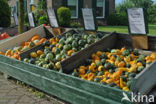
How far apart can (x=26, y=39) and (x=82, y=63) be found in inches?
83.8

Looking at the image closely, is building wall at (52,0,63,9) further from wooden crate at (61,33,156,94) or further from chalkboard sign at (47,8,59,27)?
wooden crate at (61,33,156,94)

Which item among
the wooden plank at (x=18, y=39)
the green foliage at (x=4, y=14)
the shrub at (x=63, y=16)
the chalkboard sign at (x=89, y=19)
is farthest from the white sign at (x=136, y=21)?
the shrub at (x=63, y=16)

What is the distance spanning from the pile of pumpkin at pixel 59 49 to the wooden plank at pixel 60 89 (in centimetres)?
23

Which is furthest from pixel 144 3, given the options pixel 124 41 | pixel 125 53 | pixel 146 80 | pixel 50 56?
pixel 146 80

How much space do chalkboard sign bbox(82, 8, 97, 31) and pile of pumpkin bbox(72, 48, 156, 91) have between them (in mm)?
755

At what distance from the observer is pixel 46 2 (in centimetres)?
1584

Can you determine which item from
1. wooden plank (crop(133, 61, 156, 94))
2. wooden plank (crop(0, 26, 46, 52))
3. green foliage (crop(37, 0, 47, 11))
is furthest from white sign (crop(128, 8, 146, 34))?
green foliage (crop(37, 0, 47, 11))

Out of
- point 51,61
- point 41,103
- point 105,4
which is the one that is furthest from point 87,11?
point 105,4

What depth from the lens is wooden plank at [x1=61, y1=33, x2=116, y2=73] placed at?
3.00m

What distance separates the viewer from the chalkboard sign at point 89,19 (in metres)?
3.93

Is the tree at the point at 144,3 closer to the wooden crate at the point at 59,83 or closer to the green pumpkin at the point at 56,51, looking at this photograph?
the green pumpkin at the point at 56,51

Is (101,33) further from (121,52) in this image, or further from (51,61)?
(51,61)

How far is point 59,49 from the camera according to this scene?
12.2 feet

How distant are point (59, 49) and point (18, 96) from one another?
105 centimetres
